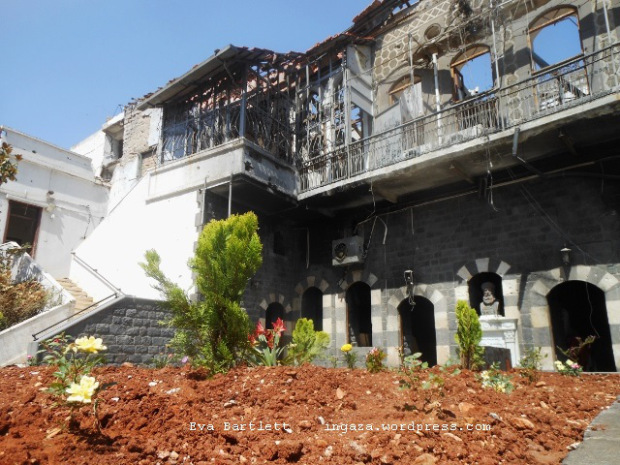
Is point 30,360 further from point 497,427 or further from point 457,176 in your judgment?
point 457,176

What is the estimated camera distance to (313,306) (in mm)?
14898

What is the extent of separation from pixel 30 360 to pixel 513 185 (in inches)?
442

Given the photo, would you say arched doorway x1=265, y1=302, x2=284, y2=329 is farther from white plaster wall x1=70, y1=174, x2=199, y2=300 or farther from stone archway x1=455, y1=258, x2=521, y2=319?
stone archway x1=455, y1=258, x2=521, y2=319

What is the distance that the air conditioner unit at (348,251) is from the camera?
43.4 feet

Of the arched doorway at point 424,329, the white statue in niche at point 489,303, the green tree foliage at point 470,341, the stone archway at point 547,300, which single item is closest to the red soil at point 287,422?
the green tree foliage at point 470,341

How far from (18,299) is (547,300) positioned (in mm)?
12654

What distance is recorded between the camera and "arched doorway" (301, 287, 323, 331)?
14.5 m

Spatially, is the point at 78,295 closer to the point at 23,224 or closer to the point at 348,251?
the point at 23,224

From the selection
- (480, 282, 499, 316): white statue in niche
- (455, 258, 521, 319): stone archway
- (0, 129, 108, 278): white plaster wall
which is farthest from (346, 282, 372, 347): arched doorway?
(0, 129, 108, 278): white plaster wall

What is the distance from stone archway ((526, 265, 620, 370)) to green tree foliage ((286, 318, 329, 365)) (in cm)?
512

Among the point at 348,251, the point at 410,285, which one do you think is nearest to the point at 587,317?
the point at 410,285

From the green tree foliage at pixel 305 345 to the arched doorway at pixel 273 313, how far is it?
574cm

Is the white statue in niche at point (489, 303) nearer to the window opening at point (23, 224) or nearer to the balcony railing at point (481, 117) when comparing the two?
the balcony railing at point (481, 117)

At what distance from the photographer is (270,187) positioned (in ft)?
41.6
